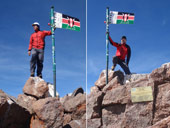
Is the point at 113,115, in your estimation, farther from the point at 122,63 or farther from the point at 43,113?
the point at 122,63

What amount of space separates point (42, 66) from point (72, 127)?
3581 mm

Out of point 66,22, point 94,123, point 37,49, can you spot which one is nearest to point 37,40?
point 37,49

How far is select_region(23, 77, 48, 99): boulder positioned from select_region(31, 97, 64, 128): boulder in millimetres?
1933

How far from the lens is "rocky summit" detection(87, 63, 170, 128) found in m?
5.63

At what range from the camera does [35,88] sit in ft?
25.9

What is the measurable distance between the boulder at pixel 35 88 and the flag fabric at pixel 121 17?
4827mm

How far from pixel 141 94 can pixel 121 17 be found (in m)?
5.74

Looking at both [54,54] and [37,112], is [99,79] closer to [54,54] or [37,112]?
[54,54]

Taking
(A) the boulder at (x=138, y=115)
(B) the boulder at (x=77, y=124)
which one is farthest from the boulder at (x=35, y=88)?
(A) the boulder at (x=138, y=115)

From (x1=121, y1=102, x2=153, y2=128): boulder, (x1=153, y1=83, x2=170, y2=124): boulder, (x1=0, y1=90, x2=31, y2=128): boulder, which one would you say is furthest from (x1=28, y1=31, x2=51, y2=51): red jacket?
(x1=153, y1=83, x2=170, y2=124): boulder

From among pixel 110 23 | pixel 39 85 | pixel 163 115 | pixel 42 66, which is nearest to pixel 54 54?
pixel 42 66

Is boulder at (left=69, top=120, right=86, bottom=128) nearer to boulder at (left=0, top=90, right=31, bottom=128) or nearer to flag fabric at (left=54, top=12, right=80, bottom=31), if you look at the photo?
boulder at (left=0, top=90, right=31, bottom=128)

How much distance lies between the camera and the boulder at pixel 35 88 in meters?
7.85

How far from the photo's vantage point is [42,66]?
8797 mm
